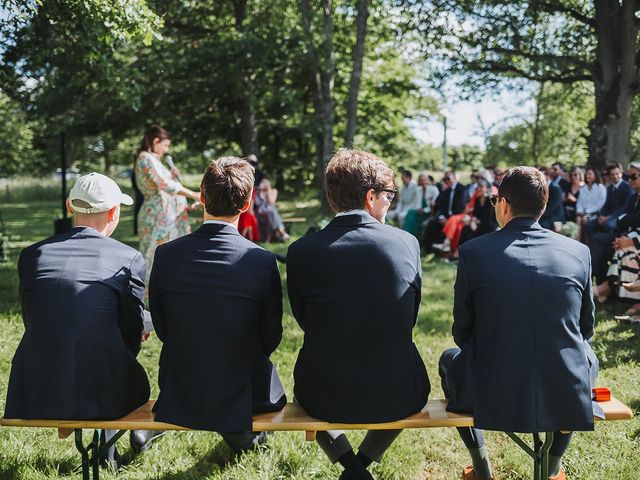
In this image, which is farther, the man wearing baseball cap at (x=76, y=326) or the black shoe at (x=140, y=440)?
the black shoe at (x=140, y=440)

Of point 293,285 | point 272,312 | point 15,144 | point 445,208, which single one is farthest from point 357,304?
point 15,144

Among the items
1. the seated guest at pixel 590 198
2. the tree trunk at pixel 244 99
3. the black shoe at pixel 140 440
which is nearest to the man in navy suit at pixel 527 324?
the black shoe at pixel 140 440

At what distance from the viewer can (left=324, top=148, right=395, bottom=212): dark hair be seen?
2887 millimetres

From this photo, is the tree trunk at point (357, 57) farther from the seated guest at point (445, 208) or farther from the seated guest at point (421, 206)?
the seated guest at point (445, 208)

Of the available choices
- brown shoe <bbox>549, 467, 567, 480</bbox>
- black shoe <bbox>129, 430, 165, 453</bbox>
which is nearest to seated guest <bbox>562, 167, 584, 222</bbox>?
brown shoe <bbox>549, 467, 567, 480</bbox>

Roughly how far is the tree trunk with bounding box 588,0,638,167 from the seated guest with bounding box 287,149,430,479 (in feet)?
49.0

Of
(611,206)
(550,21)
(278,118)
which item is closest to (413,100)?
(278,118)

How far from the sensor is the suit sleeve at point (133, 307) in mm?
3010

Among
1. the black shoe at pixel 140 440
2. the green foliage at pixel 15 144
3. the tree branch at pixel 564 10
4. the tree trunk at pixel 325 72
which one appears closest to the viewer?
the black shoe at pixel 140 440

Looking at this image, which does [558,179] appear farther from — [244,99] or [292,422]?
[244,99]

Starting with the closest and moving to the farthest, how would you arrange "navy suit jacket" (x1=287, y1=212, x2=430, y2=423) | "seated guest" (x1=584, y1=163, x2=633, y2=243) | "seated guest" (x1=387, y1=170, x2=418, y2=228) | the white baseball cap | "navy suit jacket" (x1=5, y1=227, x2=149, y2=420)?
1. "navy suit jacket" (x1=287, y1=212, x2=430, y2=423)
2. "navy suit jacket" (x1=5, y1=227, x2=149, y2=420)
3. the white baseball cap
4. "seated guest" (x1=584, y1=163, x2=633, y2=243)
5. "seated guest" (x1=387, y1=170, x2=418, y2=228)

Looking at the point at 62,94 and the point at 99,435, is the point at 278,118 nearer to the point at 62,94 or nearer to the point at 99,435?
the point at 62,94

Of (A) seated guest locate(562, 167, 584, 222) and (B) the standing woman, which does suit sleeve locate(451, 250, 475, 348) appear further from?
(A) seated guest locate(562, 167, 584, 222)

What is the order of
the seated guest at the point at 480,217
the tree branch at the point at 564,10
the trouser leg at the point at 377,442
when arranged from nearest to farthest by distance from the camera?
the trouser leg at the point at 377,442 → the seated guest at the point at 480,217 → the tree branch at the point at 564,10
